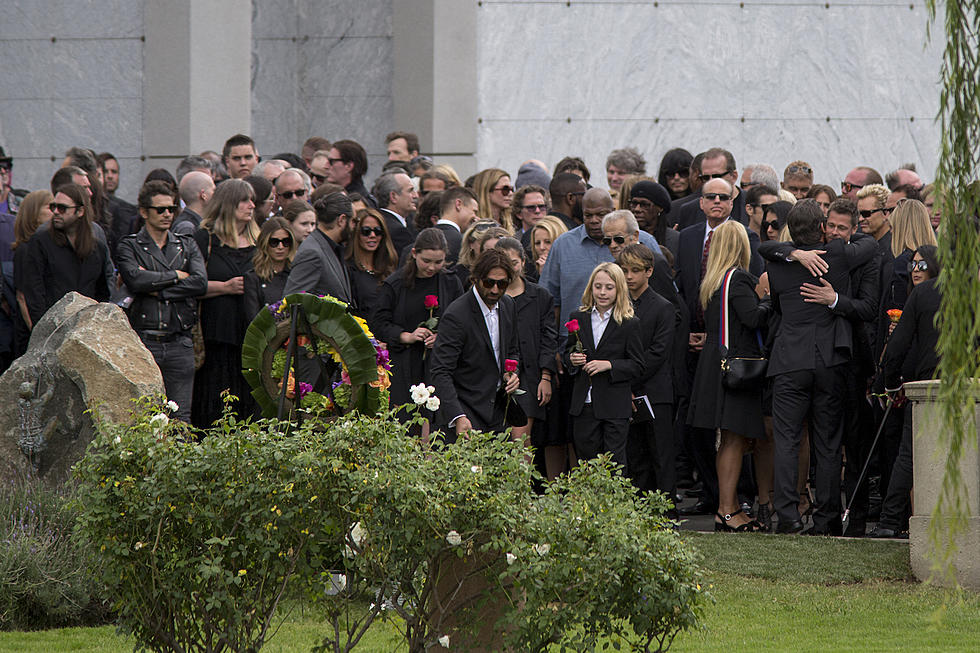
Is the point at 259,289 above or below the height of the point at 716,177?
below

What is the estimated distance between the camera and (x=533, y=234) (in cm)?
1216

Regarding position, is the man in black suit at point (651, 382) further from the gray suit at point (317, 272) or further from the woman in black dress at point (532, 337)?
the gray suit at point (317, 272)

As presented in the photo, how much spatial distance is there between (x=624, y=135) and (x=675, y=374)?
23.3 feet

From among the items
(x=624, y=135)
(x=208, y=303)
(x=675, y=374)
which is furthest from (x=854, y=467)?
(x=624, y=135)

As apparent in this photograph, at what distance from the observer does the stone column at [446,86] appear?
1809 cm

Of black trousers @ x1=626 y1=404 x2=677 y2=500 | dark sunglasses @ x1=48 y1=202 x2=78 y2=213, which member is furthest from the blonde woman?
dark sunglasses @ x1=48 y1=202 x2=78 y2=213

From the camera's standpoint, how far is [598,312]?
1101cm

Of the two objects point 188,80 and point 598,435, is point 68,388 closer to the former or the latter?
point 598,435

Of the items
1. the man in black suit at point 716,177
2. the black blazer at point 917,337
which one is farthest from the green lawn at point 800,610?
the man in black suit at point 716,177

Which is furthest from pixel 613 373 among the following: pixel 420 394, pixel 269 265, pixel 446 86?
pixel 446 86

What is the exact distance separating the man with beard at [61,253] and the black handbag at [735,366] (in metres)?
4.87

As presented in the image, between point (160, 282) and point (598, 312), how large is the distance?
320cm

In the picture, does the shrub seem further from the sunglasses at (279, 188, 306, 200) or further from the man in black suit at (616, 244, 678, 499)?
the man in black suit at (616, 244, 678, 499)

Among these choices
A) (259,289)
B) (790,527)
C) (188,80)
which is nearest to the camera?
(790,527)
